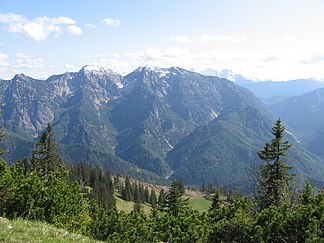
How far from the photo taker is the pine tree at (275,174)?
39.3 meters

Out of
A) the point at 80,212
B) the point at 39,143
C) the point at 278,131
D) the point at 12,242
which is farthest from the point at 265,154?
the point at 39,143

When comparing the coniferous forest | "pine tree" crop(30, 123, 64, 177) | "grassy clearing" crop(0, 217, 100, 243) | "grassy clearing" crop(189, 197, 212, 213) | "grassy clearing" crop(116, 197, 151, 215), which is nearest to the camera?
"grassy clearing" crop(0, 217, 100, 243)

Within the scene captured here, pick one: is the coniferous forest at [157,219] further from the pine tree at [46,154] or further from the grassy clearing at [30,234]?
the pine tree at [46,154]

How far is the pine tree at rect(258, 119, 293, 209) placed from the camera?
3928cm

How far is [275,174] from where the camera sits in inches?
1602

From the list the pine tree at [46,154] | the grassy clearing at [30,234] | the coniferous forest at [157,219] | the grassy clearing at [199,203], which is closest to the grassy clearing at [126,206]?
the grassy clearing at [199,203]

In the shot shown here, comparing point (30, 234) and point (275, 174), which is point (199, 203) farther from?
point (30, 234)

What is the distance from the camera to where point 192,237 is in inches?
1009

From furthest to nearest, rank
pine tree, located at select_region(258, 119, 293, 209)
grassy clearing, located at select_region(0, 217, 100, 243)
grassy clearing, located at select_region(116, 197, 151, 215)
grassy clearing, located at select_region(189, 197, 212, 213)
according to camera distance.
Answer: grassy clearing, located at select_region(189, 197, 212, 213) < grassy clearing, located at select_region(116, 197, 151, 215) < pine tree, located at select_region(258, 119, 293, 209) < grassy clearing, located at select_region(0, 217, 100, 243)

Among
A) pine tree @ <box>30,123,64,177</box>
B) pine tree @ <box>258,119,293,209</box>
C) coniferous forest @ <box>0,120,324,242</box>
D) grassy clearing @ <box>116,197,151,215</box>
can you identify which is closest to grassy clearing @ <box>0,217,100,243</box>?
coniferous forest @ <box>0,120,324,242</box>

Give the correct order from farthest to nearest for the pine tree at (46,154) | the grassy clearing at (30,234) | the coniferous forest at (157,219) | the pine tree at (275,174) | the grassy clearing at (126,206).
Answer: the grassy clearing at (126,206) → the pine tree at (46,154) → the pine tree at (275,174) → the coniferous forest at (157,219) → the grassy clearing at (30,234)

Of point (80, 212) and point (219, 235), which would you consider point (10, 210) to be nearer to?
point (80, 212)

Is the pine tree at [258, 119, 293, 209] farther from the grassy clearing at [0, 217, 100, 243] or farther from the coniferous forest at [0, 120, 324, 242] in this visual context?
the grassy clearing at [0, 217, 100, 243]

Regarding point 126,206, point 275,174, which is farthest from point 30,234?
point 126,206
